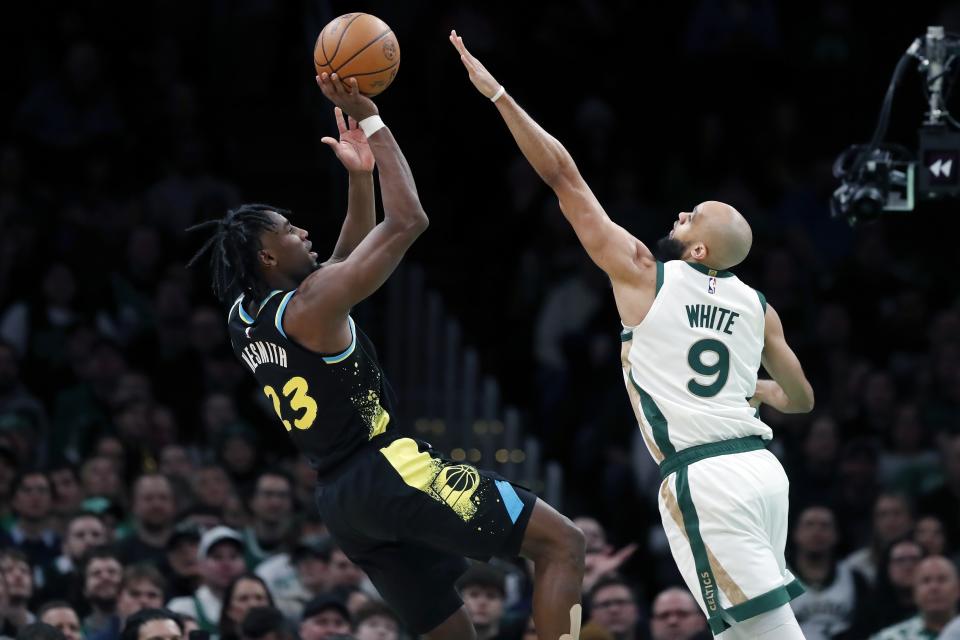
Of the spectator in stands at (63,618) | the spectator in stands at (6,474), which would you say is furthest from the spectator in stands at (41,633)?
the spectator in stands at (6,474)

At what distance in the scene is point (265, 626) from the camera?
30.0 feet

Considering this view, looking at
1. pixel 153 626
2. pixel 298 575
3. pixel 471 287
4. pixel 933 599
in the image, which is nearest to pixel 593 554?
pixel 298 575

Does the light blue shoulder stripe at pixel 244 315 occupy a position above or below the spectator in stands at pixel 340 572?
above

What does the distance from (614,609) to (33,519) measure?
3.72m

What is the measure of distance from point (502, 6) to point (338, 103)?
28.8 feet

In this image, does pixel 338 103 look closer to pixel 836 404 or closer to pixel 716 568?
pixel 716 568

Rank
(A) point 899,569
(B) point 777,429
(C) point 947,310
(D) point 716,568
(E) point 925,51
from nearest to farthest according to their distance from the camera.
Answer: (D) point 716,568 < (E) point 925,51 < (A) point 899,569 < (B) point 777,429 < (C) point 947,310

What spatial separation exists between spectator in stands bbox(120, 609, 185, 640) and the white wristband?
272 cm

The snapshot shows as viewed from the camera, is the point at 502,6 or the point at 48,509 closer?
the point at 48,509

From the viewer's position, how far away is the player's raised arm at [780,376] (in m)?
7.41

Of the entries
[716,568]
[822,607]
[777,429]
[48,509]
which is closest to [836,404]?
[777,429]

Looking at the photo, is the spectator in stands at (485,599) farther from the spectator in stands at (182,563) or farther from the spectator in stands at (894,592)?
the spectator in stands at (894,592)

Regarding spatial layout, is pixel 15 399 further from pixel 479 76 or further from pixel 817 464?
pixel 479 76

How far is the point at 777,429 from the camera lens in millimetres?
13047
